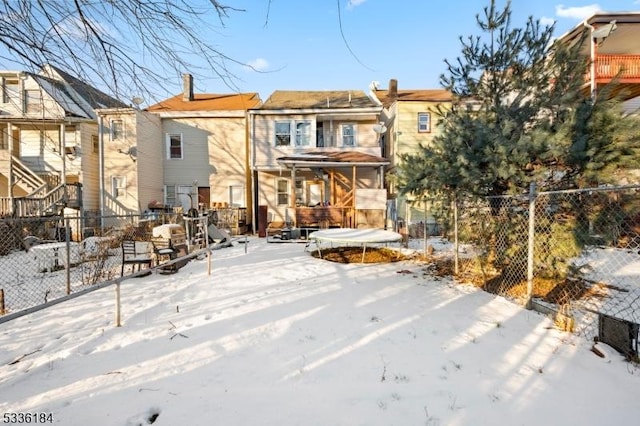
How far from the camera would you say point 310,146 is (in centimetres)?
1672

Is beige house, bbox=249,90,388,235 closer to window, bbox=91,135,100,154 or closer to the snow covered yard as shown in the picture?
window, bbox=91,135,100,154

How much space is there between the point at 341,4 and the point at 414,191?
4777 millimetres

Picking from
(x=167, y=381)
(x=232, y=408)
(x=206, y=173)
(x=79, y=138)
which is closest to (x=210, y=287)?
(x=167, y=381)

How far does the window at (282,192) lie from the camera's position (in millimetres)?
17422

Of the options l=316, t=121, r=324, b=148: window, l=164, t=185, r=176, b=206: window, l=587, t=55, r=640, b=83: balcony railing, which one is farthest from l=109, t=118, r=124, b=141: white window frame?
l=587, t=55, r=640, b=83: balcony railing

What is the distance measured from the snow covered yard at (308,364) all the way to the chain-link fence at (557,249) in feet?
2.36

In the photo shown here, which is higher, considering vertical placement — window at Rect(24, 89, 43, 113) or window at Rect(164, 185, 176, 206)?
window at Rect(24, 89, 43, 113)

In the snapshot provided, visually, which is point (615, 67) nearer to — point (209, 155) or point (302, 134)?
point (302, 134)

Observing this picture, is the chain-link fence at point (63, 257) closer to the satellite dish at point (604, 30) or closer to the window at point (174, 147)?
the window at point (174, 147)

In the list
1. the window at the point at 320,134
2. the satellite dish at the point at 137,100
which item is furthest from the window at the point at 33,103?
Result: the window at the point at 320,134

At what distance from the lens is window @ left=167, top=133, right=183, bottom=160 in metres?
18.5

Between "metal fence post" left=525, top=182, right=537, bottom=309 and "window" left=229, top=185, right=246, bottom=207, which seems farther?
"window" left=229, top=185, right=246, bottom=207

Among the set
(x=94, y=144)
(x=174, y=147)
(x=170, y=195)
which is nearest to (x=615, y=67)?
(x=174, y=147)

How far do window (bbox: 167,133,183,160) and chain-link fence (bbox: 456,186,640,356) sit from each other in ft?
57.0
